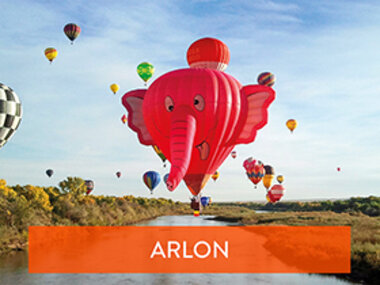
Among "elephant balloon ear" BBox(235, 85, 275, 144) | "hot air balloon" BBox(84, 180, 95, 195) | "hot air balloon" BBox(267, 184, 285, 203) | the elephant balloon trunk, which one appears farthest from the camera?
"hot air balloon" BBox(84, 180, 95, 195)

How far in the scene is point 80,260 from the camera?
26.5m

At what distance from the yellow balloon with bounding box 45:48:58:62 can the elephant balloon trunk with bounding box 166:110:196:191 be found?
26.3 m

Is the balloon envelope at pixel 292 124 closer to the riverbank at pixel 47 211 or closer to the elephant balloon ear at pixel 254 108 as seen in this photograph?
the riverbank at pixel 47 211

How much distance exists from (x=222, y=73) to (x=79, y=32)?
22.8 meters

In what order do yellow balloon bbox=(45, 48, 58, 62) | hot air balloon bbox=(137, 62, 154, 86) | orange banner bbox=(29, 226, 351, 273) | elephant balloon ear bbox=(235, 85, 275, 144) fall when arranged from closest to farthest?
elephant balloon ear bbox=(235, 85, 275, 144) < orange banner bbox=(29, 226, 351, 273) < hot air balloon bbox=(137, 62, 154, 86) < yellow balloon bbox=(45, 48, 58, 62)

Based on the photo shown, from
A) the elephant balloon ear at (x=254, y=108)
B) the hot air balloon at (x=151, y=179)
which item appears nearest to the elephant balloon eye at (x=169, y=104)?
the elephant balloon ear at (x=254, y=108)

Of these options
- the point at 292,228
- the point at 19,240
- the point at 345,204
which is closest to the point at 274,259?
the point at 292,228

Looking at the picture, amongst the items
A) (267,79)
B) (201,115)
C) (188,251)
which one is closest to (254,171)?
(267,79)

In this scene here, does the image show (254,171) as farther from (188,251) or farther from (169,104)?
(169,104)

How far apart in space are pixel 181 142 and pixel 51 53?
2740 centimetres

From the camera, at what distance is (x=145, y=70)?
91.0 ft

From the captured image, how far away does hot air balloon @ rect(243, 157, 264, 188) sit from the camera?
2042 inches

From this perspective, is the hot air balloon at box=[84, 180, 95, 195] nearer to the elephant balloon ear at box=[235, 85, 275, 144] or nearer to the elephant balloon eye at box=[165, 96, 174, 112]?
the elephant balloon ear at box=[235, 85, 275, 144]

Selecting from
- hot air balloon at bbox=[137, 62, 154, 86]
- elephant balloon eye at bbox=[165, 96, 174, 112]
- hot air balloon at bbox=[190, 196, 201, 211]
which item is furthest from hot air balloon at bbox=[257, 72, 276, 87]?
hot air balloon at bbox=[190, 196, 201, 211]
